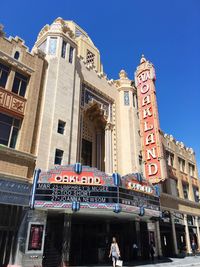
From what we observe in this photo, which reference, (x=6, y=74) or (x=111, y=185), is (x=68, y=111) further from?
(x=111, y=185)

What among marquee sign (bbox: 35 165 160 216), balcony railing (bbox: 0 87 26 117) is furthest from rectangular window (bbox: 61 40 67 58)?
marquee sign (bbox: 35 165 160 216)

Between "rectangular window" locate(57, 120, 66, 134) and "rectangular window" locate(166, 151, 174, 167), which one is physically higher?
"rectangular window" locate(166, 151, 174, 167)

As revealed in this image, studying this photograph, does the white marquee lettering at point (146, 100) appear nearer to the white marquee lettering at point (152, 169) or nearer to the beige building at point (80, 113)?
the beige building at point (80, 113)

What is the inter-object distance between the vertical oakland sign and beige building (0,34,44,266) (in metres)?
11.2

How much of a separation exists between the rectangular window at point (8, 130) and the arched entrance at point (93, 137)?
8.39m

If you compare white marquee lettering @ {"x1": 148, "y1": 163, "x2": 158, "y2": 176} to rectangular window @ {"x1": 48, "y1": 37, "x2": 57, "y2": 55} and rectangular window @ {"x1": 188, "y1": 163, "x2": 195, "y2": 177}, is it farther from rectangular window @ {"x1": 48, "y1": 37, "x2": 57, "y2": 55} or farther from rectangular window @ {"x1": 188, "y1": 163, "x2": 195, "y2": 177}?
rectangular window @ {"x1": 188, "y1": 163, "x2": 195, "y2": 177}

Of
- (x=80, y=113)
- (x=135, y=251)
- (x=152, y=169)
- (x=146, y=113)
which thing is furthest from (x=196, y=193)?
(x=80, y=113)

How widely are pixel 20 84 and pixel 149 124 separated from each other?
13.1m

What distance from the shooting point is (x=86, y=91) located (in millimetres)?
24578

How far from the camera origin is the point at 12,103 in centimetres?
1722

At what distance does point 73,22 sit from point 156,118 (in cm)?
2104

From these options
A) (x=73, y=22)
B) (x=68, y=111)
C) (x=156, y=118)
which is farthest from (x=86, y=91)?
(x=73, y=22)

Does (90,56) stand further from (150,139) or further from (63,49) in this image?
(150,139)

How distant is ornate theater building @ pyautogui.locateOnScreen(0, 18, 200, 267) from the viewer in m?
15.5
